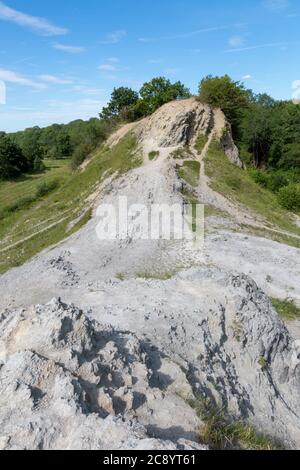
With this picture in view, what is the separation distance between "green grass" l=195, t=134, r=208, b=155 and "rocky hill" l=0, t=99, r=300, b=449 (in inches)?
703

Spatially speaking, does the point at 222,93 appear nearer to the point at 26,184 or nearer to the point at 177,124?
the point at 177,124

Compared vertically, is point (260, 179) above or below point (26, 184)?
above

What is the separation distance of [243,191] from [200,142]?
34.2 feet

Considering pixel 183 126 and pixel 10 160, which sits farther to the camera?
pixel 10 160

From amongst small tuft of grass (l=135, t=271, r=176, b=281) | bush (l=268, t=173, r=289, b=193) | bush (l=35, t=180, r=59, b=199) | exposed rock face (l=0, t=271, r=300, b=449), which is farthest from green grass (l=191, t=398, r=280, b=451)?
bush (l=35, t=180, r=59, b=199)

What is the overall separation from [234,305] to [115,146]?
43570 millimetres

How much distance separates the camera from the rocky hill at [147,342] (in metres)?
7.39

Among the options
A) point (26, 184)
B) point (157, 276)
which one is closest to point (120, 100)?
point (26, 184)

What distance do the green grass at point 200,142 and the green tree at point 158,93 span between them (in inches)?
379

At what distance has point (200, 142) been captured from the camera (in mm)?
49375

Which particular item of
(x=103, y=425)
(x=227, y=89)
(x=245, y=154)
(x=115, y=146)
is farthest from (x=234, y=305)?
(x=245, y=154)

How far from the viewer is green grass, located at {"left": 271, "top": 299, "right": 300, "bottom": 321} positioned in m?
20.3

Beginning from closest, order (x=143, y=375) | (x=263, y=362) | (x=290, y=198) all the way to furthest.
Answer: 1. (x=143, y=375)
2. (x=263, y=362)
3. (x=290, y=198)

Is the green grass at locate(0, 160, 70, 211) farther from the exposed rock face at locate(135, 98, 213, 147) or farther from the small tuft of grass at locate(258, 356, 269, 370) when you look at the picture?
the small tuft of grass at locate(258, 356, 269, 370)
